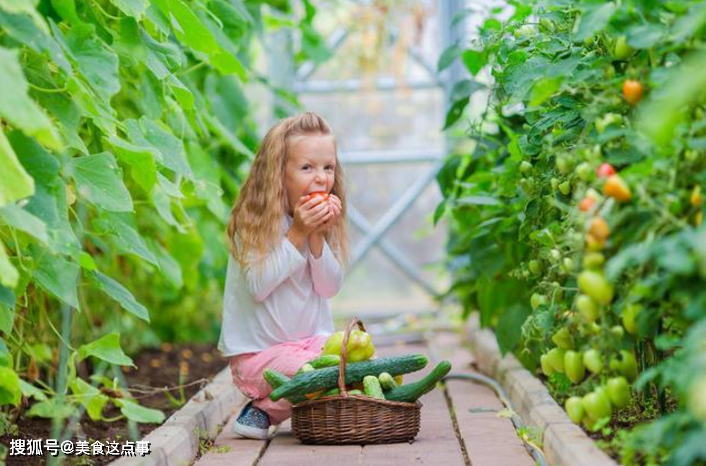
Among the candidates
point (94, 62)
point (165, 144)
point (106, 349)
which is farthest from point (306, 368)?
point (94, 62)

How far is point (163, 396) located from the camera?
4207 mm

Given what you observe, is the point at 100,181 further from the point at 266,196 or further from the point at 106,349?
the point at 266,196

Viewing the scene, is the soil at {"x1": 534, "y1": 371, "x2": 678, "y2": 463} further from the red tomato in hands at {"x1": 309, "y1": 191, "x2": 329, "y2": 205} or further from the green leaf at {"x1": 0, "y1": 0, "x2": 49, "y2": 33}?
the green leaf at {"x1": 0, "y1": 0, "x2": 49, "y2": 33}

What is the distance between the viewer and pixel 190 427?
324 centimetres

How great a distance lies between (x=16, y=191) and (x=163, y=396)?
2.28m

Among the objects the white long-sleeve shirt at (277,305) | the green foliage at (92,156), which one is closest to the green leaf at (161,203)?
the green foliage at (92,156)

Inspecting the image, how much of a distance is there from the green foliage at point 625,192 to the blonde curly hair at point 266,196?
2.03 ft

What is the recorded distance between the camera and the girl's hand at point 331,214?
3.33 metres

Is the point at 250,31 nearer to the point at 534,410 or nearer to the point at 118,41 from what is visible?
the point at 118,41

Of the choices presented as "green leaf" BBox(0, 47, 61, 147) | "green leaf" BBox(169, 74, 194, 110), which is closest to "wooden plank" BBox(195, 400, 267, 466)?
"green leaf" BBox(169, 74, 194, 110)

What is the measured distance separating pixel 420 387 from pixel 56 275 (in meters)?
1.02

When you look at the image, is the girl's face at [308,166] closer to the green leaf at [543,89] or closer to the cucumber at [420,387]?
the cucumber at [420,387]

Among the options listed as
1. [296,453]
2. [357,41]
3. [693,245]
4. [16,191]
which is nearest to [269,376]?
[296,453]

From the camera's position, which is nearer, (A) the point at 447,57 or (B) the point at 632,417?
(B) the point at 632,417
